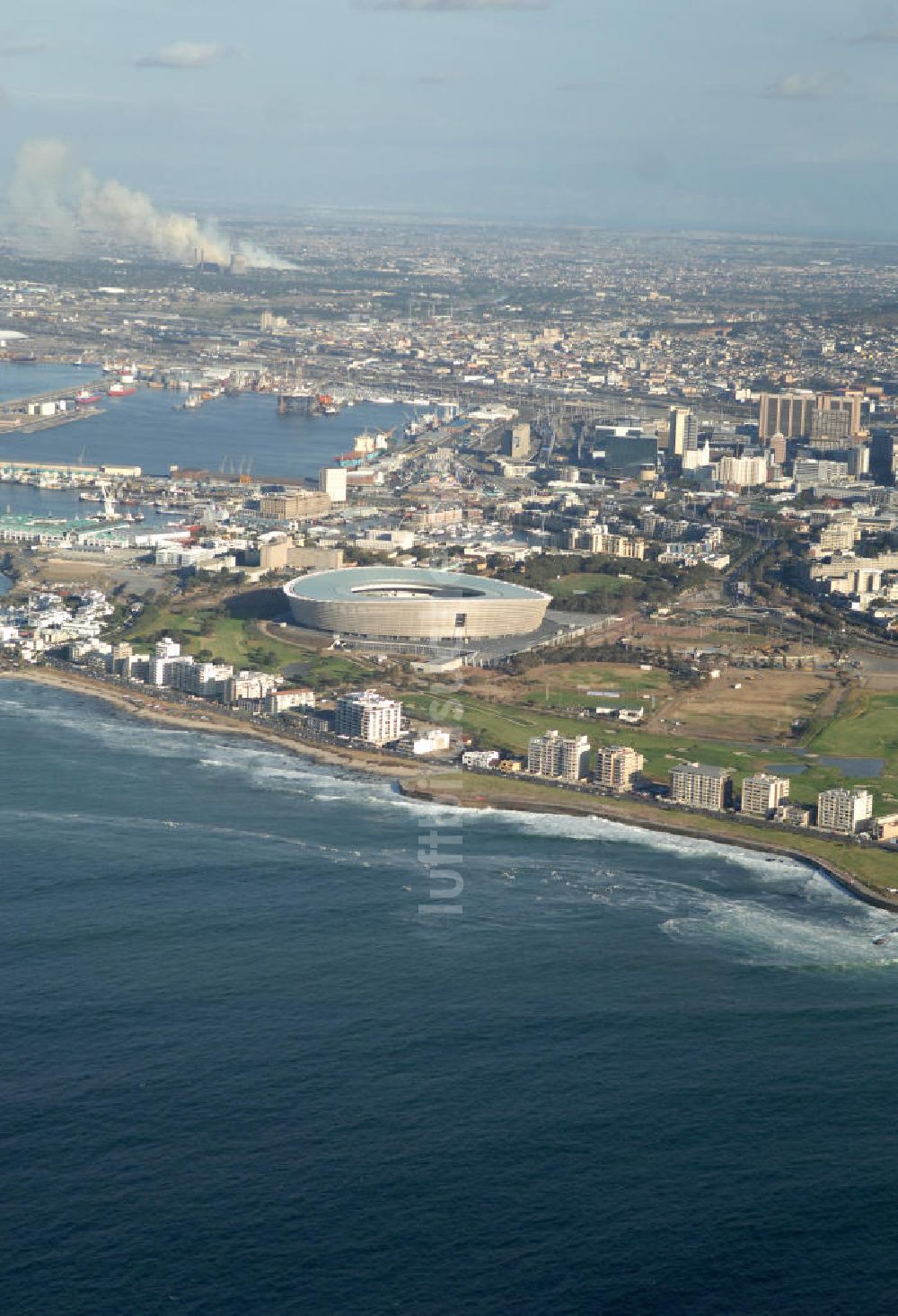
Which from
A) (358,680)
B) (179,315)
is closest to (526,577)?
(358,680)

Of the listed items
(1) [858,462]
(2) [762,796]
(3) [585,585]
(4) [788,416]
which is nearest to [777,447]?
(4) [788,416]

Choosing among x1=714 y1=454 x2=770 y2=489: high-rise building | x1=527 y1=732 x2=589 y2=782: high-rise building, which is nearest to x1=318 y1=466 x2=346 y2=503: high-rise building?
x1=714 y1=454 x2=770 y2=489: high-rise building

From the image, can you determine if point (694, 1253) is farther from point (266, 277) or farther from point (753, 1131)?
point (266, 277)

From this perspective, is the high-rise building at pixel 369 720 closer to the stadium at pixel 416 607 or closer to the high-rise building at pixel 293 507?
the stadium at pixel 416 607

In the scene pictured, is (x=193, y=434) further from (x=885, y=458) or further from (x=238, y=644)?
(x=238, y=644)

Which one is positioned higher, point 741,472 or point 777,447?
point 777,447

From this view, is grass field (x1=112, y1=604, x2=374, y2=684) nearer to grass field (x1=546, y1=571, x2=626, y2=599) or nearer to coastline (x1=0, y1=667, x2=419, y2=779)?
coastline (x1=0, y1=667, x2=419, y2=779)

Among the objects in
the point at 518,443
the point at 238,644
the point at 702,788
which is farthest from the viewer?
the point at 518,443
